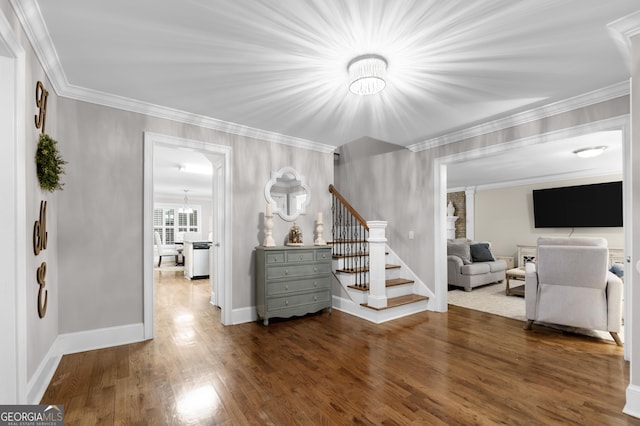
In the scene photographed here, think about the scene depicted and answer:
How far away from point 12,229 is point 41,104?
1118mm

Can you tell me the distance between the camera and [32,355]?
2121mm

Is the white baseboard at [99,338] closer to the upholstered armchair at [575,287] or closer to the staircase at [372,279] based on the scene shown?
the staircase at [372,279]

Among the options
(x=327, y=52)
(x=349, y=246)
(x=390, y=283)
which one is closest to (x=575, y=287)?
(x=390, y=283)

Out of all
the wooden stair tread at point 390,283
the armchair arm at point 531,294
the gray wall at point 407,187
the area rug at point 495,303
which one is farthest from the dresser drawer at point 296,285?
the armchair arm at point 531,294

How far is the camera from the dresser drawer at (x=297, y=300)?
12.5 feet

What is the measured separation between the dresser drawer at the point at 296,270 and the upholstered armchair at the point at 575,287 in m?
2.55

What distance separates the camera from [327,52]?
7.72ft

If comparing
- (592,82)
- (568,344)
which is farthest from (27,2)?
(568,344)

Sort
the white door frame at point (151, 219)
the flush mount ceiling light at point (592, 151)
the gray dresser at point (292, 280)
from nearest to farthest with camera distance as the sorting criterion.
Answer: the white door frame at point (151, 219)
the gray dresser at point (292, 280)
the flush mount ceiling light at point (592, 151)

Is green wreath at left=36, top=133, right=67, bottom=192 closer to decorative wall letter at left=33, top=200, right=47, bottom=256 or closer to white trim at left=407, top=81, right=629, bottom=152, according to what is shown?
decorative wall letter at left=33, top=200, right=47, bottom=256

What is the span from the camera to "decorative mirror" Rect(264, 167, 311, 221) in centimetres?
441

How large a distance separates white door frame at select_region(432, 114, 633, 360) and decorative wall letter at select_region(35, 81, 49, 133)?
444 centimetres

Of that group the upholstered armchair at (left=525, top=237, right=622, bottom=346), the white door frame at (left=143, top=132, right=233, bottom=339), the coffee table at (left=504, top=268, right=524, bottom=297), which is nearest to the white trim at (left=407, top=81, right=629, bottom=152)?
the upholstered armchair at (left=525, top=237, right=622, bottom=346)

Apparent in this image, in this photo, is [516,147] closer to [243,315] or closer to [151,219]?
[243,315]
